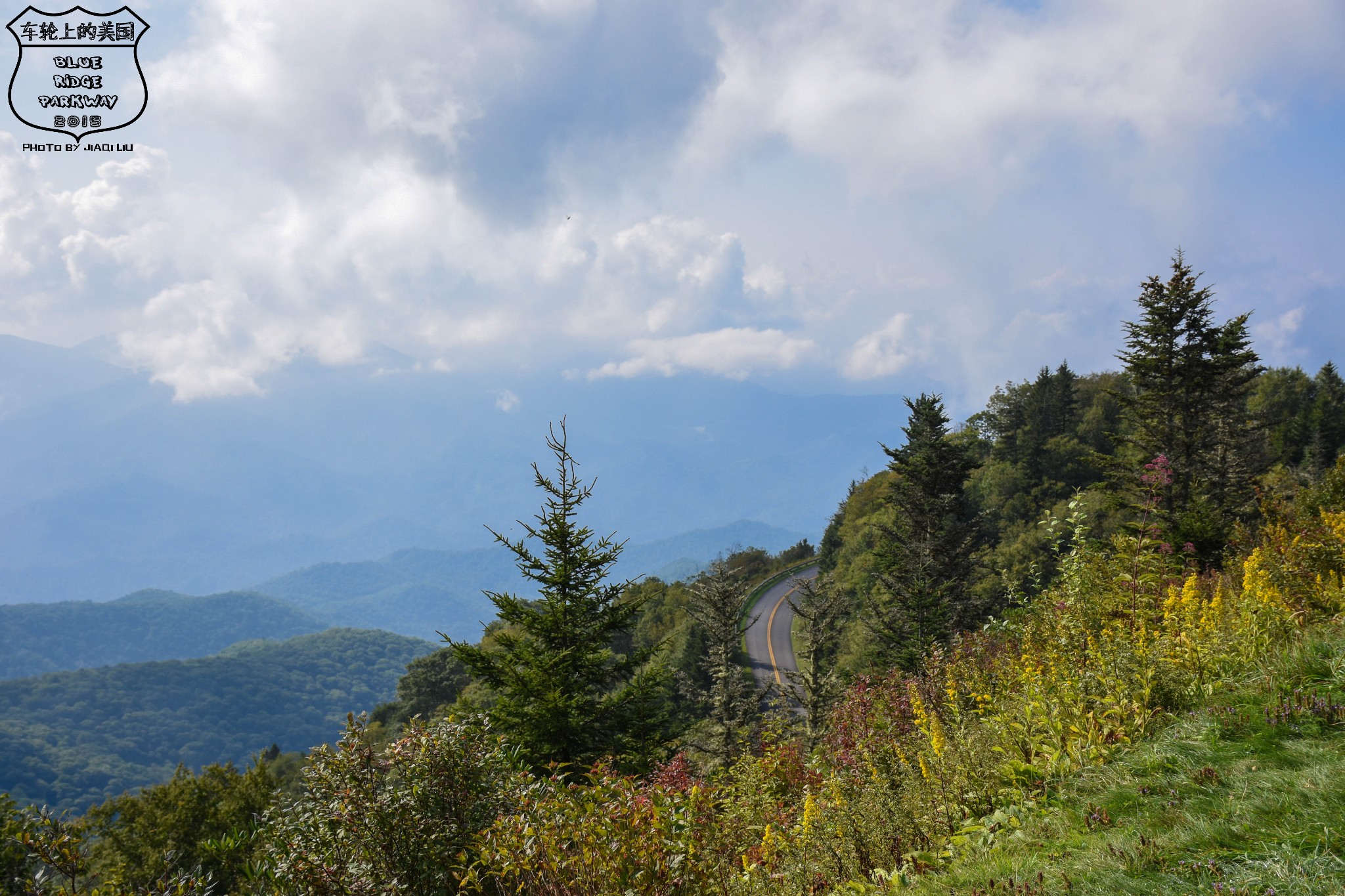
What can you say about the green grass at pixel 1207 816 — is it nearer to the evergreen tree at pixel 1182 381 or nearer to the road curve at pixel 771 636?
the evergreen tree at pixel 1182 381

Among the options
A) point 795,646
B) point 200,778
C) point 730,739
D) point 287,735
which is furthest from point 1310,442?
point 287,735

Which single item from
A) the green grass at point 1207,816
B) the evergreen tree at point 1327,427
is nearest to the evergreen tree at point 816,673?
the green grass at point 1207,816

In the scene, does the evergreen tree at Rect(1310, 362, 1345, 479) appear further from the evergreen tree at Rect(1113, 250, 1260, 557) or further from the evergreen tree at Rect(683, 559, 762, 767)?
the evergreen tree at Rect(683, 559, 762, 767)

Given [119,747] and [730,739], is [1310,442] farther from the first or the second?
[119,747]

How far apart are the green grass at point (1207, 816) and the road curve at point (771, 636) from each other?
967 inches

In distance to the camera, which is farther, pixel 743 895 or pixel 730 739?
pixel 730 739

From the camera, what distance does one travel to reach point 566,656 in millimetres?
11258

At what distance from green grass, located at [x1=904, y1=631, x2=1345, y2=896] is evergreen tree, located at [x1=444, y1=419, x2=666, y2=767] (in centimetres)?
827

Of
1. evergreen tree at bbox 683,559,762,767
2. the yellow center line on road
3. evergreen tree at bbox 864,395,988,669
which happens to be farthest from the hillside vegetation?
the yellow center line on road

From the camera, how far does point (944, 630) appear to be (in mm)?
16422

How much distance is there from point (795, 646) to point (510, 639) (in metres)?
30.2

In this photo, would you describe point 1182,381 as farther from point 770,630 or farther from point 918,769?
point 770,630

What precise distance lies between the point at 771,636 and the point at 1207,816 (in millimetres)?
38988

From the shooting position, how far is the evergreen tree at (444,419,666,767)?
1095 centimetres
